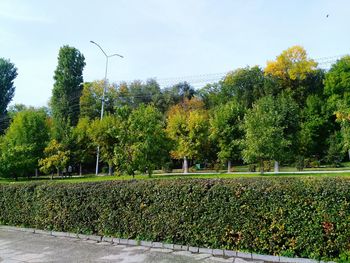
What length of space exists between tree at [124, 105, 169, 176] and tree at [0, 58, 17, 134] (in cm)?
3547

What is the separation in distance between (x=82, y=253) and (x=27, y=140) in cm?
3540

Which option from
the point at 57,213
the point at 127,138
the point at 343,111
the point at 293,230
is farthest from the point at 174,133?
the point at 293,230

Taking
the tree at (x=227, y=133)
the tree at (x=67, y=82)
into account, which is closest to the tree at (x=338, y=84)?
the tree at (x=227, y=133)

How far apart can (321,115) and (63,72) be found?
129ft

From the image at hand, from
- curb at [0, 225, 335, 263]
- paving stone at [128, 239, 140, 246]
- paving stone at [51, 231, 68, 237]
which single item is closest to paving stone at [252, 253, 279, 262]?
curb at [0, 225, 335, 263]

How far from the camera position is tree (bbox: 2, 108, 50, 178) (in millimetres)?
37000

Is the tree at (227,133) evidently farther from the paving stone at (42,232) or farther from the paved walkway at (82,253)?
the paved walkway at (82,253)

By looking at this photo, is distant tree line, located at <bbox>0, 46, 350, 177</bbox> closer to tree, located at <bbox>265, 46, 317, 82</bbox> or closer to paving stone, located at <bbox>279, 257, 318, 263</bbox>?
tree, located at <bbox>265, 46, 317, 82</bbox>

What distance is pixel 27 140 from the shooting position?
1537 inches

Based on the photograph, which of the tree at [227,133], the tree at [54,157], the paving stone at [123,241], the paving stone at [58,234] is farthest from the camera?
the tree at [54,157]

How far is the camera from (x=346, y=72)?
47719 mm

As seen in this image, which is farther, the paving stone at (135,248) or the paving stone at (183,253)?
the paving stone at (135,248)

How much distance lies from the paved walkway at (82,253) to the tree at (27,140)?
31065 millimetres

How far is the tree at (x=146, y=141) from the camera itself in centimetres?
2761
